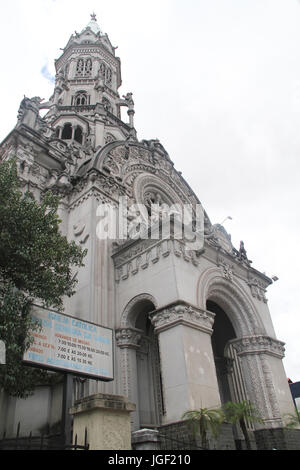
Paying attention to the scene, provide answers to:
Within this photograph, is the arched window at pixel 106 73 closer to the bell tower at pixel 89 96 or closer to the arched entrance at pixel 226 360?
the bell tower at pixel 89 96

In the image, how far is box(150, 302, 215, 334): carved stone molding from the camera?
47.2 ft

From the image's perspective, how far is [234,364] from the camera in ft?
64.6

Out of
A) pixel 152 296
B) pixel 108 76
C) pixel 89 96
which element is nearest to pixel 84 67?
pixel 108 76

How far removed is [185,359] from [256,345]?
624 centimetres

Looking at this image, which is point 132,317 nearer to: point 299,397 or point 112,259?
point 112,259

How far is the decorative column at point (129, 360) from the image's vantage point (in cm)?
1555

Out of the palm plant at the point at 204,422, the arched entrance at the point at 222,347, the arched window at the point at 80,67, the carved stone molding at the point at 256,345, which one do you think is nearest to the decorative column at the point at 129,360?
the palm plant at the point at 204,422

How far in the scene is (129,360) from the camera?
16.4m

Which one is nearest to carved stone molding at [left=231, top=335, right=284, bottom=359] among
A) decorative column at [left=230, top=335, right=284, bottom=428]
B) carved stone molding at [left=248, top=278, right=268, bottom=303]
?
decorative column at [left=230, top=335, right=284, bottom=428]

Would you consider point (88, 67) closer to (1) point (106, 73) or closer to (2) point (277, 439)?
(1) point (106, 73)

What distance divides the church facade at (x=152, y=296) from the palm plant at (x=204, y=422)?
0.67 meters
